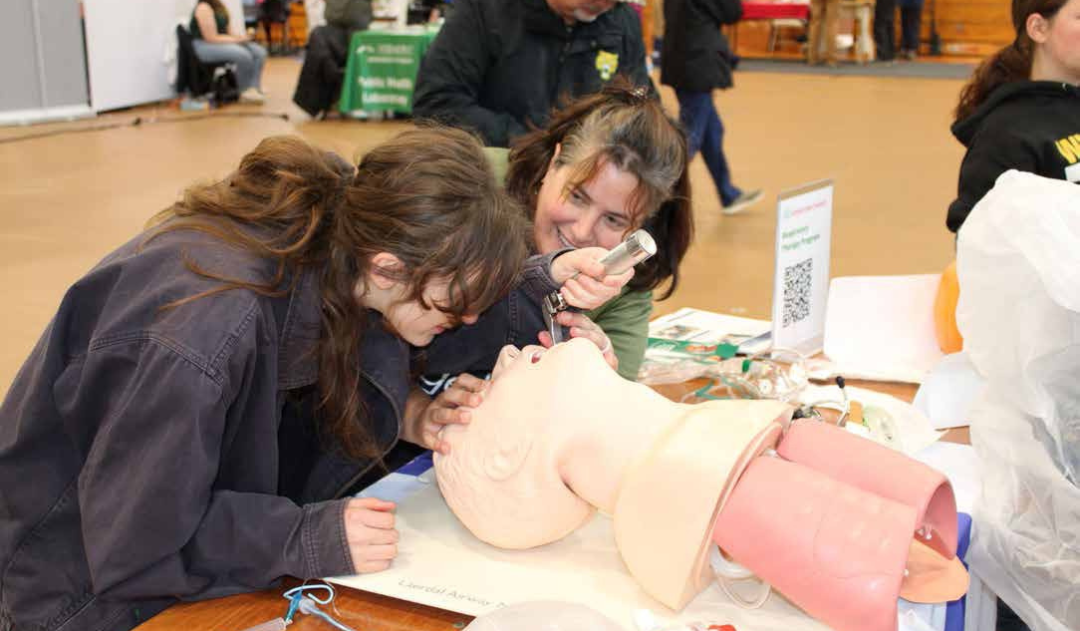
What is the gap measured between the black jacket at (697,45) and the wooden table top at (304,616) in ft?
→ 11.8

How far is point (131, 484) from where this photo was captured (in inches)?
36.5

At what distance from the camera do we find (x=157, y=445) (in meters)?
0.92

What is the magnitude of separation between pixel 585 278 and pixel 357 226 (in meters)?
0.30

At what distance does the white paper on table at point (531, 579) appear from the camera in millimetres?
967

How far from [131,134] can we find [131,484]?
5.80 meters

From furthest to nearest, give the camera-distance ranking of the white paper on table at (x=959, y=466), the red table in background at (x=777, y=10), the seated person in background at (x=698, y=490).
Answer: the red table in background at (x=777, y=10), the white paper on table at (x=959, y=466), the seated person in background at (x=698, y=490)

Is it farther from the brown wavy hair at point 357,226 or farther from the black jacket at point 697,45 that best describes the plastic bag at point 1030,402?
the black jacket at point 697,45

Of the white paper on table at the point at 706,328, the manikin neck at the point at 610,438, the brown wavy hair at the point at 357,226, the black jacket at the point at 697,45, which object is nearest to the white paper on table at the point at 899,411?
the white paper on table at the point at 706,328

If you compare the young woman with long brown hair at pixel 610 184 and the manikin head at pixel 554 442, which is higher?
the young woman with long brown hair at pixel 610 184

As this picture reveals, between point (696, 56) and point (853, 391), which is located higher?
point (696, 56)

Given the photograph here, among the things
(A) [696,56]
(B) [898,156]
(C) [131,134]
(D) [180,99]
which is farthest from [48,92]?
(B) [898,156]

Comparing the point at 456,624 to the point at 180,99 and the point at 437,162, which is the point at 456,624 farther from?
the point at 180,99

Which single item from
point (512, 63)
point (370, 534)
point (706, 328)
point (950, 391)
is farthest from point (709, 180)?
point (370, 534)

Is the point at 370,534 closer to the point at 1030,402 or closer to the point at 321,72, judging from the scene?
the point at 1030,402
